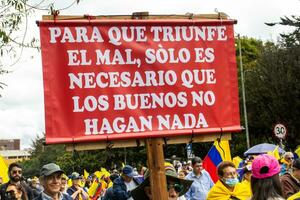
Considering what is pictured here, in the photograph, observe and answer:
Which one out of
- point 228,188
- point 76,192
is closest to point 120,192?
point 228,188

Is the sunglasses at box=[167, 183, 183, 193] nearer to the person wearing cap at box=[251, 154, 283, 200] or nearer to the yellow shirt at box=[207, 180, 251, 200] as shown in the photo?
the person wearing cap at box=[251, 154, 283, 200]

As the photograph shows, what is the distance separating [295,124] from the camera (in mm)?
41281

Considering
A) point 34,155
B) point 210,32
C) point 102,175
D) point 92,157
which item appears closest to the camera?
point 210,32

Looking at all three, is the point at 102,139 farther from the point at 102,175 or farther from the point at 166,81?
the point at 102,175

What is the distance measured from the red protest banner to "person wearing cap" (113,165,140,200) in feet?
14.6

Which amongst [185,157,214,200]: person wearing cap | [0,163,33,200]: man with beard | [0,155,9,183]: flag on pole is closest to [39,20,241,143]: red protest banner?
[0,163,33,200]: man with beard

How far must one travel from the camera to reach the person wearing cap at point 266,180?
4578mm

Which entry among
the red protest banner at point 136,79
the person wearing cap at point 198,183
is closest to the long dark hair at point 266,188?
the red protest banner at point 136,79

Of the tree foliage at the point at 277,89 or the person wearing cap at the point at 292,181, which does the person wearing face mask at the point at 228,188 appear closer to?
the person wearing cap at the point at 292,181

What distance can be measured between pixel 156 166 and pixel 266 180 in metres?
0.92

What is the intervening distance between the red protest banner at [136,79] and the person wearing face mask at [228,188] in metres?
3.42

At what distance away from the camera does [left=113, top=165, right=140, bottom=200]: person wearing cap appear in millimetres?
10141

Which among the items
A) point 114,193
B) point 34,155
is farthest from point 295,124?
point 34,155

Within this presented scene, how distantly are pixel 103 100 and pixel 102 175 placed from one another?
22223 millimetres
